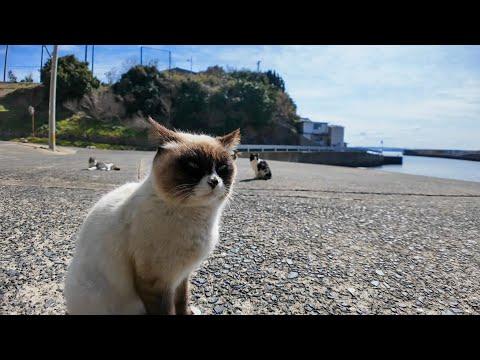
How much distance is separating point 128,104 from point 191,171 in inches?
205

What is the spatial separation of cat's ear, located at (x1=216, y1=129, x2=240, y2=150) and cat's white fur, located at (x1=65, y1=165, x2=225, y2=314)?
34 centimetres

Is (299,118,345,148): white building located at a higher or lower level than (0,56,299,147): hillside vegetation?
higher

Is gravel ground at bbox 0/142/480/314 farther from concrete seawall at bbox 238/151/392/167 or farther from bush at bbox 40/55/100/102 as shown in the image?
concrete seawall at bbox 238/151/392/167

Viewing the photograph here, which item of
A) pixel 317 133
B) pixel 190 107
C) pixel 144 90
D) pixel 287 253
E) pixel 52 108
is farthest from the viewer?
pixel 317 133

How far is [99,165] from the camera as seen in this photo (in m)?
7.80

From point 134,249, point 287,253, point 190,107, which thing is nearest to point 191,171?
point 134,249

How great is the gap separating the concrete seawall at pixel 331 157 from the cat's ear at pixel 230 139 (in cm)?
1559

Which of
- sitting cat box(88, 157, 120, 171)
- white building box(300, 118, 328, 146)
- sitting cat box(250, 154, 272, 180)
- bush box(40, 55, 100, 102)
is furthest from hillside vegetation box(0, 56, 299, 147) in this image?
white building box(300, 118, 328, 146)

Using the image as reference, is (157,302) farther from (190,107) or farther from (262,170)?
(190,107)

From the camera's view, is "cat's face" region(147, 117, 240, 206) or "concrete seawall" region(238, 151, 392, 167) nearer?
"cat's face" region(147, 117, 240, 206)

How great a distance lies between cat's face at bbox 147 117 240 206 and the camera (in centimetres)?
152

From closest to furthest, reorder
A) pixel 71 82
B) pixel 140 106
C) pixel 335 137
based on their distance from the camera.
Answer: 1. pixel 71 82
2. pixel 140 106
3. pixel 335 137
